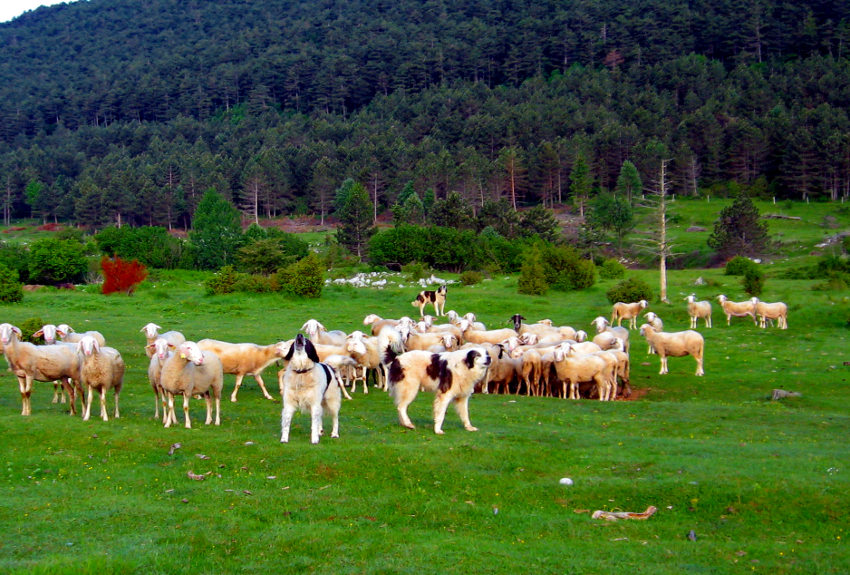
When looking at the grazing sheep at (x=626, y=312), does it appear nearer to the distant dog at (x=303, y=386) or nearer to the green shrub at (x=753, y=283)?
the green shrub at (x=753, y=283)

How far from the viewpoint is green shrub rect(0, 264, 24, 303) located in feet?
133

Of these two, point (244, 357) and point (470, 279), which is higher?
point (244, 357)

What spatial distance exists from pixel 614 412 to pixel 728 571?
9.89m

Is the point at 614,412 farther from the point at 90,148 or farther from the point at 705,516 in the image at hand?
the point at 90,148

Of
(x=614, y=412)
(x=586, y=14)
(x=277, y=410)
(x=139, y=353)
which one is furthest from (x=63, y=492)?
(x=586, y=14)

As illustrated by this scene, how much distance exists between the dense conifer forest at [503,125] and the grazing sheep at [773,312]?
2637 inches

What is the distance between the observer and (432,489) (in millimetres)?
11992

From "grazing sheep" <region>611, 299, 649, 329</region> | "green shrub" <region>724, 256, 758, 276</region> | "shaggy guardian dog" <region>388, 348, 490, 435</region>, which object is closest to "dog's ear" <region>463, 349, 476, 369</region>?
"shaggy guardian dog" <region>388, 348, 490, 435</region>

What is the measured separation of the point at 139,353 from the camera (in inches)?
1046

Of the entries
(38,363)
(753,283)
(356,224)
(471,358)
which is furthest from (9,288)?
(356,224)

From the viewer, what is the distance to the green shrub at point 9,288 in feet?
133

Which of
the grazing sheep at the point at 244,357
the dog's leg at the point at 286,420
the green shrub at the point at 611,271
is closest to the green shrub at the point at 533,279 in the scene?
the green shrub at the point at 611,271

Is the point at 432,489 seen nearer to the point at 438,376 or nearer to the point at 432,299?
the point at 438,376

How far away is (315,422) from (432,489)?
3007mm
